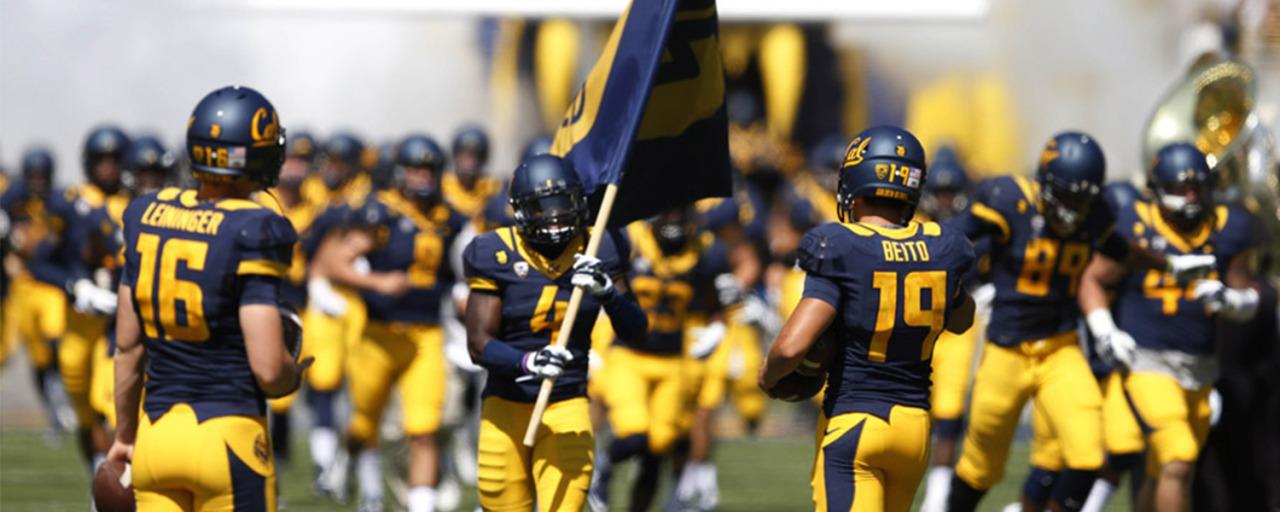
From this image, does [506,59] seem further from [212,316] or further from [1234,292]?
[212,316]

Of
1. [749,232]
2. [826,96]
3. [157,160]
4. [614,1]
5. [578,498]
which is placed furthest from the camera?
[826,96]

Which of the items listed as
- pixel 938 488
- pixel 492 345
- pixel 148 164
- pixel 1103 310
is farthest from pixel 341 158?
pixel 492 345

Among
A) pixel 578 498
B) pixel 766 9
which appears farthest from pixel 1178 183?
pixel 766 9

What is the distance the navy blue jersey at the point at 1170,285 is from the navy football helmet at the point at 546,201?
2.70m

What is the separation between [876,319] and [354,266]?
484 centimetres

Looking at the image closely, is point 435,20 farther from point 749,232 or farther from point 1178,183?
point 1178,183

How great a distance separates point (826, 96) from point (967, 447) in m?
17.6

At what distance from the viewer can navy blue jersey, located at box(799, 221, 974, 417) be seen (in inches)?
238

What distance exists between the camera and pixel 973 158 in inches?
928

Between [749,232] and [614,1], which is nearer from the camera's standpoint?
[749,232]

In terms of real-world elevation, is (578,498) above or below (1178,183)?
below

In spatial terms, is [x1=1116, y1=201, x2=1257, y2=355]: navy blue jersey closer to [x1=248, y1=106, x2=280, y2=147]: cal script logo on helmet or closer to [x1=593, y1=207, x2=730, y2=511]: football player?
[x1=593, y1=207, x2=730, y2=511]: football player

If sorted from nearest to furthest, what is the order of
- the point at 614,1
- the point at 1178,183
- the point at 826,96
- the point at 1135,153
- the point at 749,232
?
1. the point at 1178,183
2. the point at 749,232
3. the point at 1135,153
4. the point at 614,1
5. the point at 826,96

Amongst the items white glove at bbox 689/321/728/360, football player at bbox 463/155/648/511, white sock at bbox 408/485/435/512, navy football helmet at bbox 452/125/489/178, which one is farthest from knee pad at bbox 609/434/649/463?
navy football helmet at bbox 452/125/489/178
